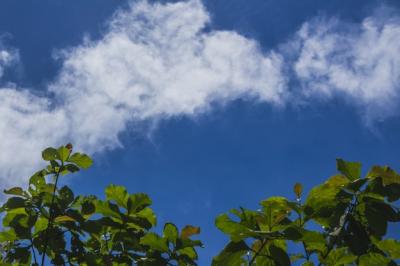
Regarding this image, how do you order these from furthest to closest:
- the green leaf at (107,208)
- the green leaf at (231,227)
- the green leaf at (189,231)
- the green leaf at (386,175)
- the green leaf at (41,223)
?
the green leaf at (41,223), the green leaf at (107,208), the green leaf at (189,231), the green leaf at (386,175), the green leaf at (231,227)

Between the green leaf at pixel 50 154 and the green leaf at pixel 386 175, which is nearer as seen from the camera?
the green leaf at pixel 386 175

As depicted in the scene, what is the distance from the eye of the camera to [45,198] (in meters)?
3.52

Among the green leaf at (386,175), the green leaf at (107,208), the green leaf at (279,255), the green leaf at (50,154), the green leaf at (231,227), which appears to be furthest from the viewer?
the green leaf at (50,154)

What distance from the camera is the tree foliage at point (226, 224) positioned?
2.63 metres

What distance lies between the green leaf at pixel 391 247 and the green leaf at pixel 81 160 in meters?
2.29

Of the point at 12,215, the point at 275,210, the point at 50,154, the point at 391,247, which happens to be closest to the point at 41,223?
the point at 12,215

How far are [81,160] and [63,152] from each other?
0.51ft

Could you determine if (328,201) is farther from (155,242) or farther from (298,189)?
(155,242)

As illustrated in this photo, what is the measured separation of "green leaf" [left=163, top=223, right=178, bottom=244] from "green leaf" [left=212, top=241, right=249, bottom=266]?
33 centimetres

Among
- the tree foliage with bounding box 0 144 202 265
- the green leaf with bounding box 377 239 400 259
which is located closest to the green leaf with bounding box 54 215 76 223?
the tree foliage with bounding box 0 144 202 265

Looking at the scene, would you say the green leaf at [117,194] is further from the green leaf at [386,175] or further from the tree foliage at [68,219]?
the green leaf at [386,175]

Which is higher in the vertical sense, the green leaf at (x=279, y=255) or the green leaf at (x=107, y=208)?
the green leaf at (x=107, y=208)

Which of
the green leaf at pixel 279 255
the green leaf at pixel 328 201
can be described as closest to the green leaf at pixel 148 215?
the green leaf at pixel 279 255

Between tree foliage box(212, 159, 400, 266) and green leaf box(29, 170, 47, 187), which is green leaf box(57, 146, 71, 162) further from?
tree foliage box(212, 159, 400, 266)
